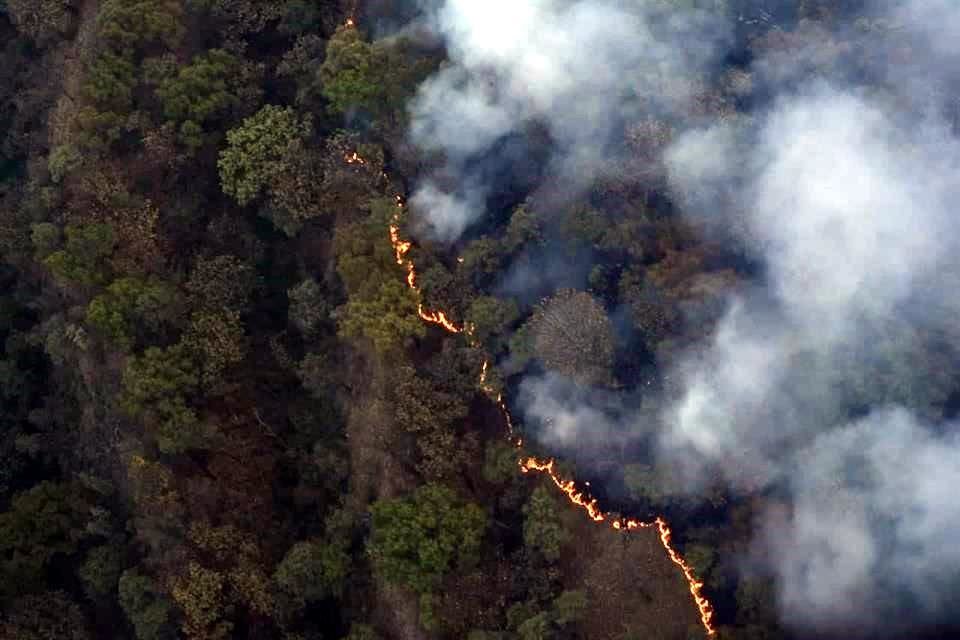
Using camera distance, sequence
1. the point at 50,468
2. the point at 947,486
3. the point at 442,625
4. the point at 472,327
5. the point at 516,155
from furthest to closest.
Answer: the point at 50,468 < the point at 516,155 < the point at 472,327 < the point at 442,625 < the point at 947,486

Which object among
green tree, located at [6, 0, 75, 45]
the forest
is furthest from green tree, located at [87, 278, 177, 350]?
green tree, located at [6, 0, 75, 45]

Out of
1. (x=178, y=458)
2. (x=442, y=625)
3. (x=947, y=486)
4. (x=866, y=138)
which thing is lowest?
(x=442, y=625)

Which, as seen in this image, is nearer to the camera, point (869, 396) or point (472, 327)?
point (869, 396)

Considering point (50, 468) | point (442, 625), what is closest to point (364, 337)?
point (442, 625)

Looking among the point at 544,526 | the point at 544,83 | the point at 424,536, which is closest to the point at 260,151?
the point at 544,83

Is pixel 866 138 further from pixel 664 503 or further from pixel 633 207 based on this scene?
pixel 664 503

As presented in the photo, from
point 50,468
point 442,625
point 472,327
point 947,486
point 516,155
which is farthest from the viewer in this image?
point 50,468

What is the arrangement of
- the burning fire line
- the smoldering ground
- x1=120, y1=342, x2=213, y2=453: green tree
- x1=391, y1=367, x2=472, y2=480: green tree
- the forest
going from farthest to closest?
1. x1=120, y1=342, x2=213, y2=453: green tree
2. x1=391, y1=367, x2=472, y2=480: green tree
3. the burning fire line
4. the forest
5. the smoldering ground

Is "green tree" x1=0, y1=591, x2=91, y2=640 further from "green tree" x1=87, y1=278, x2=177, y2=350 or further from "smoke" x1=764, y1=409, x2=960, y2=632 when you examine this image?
"smoke" x1=764, y1=409, x2=960, y2=632
